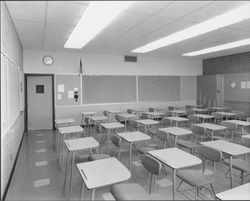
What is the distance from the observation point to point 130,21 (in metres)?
4.09

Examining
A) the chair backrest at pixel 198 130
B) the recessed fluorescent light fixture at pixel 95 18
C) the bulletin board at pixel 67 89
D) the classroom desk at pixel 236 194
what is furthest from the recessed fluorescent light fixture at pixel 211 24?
the bulletin board at pixel 67 89

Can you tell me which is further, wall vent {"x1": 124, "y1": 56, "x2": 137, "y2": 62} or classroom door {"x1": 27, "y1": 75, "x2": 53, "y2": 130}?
wall vent {"x1": 124, "y1": 56, "x2": 137, "y2": 62}

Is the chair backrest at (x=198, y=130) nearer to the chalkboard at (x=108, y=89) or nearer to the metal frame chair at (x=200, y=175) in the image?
the metal frame chair at (x=200, y=175)

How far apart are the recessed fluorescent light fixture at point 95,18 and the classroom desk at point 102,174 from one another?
7.63 feet

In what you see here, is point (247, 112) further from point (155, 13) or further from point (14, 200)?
point (14, 200)

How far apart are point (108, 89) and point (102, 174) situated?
644 centimetres

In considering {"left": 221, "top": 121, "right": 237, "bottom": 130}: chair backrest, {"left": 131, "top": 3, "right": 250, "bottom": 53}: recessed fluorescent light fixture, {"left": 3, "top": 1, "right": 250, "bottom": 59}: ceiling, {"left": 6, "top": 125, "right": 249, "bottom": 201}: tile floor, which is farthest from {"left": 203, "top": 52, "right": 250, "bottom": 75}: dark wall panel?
{"left": 6, "top": 125, "right": 249, "bottom": 201}: tile floor

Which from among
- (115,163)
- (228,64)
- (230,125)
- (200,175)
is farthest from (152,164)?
(228,64)

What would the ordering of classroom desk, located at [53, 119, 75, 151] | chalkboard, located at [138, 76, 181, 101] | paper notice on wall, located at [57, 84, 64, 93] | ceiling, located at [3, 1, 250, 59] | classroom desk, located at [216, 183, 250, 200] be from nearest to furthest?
1. classroom desk, located at [216, 183, 250, 200]
2. ceiling, located at [3, 1, 250, 59]
3. classroom desk, located at [53, 119, 75, 151]
4. paper notice on wall, located at [57, 84, 64, 93]
5. chalkboard, located at [138, 76, 181, 101]

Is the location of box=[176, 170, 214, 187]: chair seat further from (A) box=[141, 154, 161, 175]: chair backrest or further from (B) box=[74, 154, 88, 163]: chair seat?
(B) box=[74, 154, 88, 163]: chair seat

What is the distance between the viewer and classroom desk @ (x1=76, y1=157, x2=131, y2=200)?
1.91m

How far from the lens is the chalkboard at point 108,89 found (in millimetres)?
8055

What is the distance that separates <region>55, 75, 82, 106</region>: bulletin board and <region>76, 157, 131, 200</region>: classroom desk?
5.70 metres

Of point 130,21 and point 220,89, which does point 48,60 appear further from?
point 220,89
